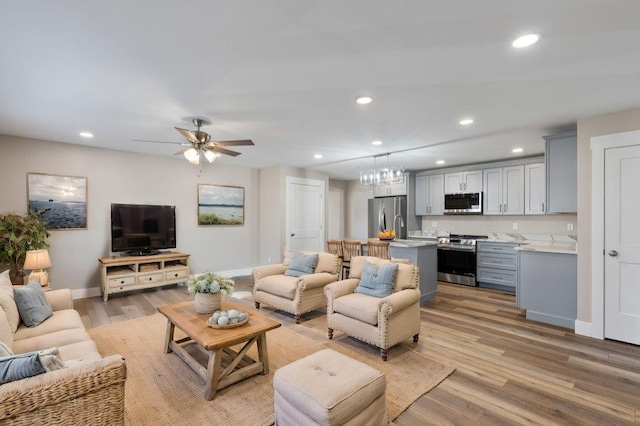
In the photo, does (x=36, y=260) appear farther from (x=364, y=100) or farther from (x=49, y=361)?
(x=364, y=100)

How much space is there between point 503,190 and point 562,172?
6.67ft

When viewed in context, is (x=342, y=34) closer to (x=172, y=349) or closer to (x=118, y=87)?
(x=118, y=87)

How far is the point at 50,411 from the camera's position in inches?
54.9

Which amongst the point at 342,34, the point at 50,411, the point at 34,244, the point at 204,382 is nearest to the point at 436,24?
the point at 342,34

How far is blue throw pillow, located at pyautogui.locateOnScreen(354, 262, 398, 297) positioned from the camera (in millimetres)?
3285

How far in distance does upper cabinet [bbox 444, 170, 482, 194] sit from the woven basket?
550cm

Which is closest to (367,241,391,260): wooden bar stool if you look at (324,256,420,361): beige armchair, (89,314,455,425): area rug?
(324,256,420,361): beige armchair

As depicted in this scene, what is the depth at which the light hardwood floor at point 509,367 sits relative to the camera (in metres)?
2.13

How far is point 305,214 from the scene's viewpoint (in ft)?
23.2

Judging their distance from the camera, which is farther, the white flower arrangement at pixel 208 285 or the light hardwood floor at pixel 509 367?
the white flower arrangement at pixel 208 285

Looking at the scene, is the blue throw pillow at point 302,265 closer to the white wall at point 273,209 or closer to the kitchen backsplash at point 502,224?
the white wall at point 273,209

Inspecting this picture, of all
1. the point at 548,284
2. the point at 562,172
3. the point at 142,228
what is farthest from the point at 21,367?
the point at 562,172

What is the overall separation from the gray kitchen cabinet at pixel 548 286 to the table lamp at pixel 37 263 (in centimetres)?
629

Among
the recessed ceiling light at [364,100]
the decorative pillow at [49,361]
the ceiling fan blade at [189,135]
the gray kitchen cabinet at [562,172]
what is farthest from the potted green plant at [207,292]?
the gray kitchen cabinet at [562,172]
